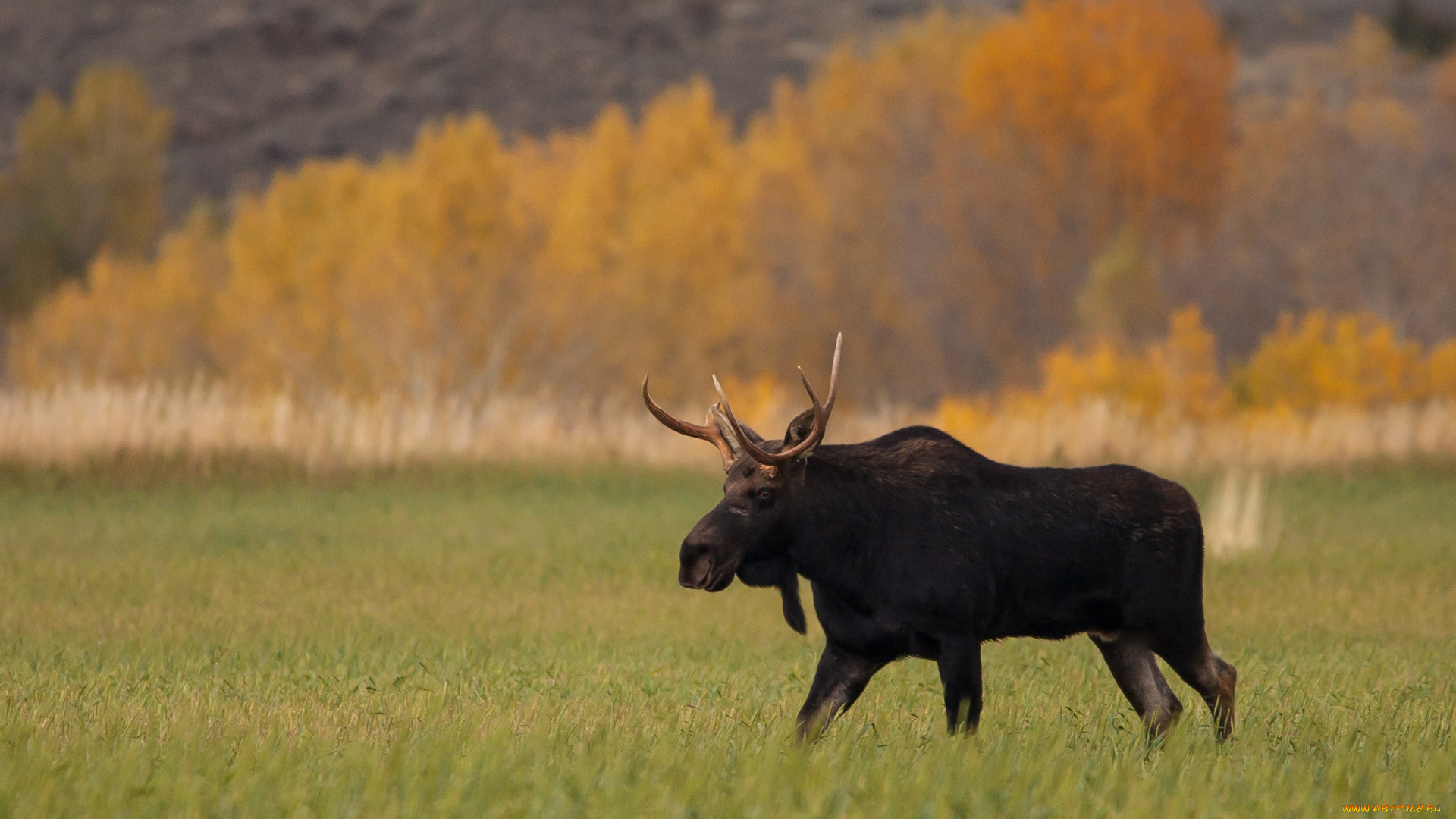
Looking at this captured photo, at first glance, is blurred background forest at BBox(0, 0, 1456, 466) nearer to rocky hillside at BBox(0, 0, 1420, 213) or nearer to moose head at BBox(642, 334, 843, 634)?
moose head at BBox(642, 334, 843, 634)

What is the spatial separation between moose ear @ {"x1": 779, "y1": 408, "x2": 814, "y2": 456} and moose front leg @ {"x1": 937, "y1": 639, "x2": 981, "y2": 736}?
3.32 ft

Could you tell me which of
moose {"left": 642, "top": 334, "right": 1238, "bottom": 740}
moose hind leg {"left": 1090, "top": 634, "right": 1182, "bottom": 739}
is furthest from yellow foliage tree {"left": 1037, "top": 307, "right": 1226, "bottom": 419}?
moose {"left": 642, "top": 334, "right": 1238, "bottom": 740}

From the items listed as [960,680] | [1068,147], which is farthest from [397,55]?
[960,680]

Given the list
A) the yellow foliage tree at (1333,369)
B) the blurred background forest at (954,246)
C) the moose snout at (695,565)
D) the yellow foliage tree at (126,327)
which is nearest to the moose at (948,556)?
the moose snout at (695,565)

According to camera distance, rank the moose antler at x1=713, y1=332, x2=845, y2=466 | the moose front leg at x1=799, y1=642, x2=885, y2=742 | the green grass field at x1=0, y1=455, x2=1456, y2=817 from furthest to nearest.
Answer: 1. the moose front leg at x1=799, y1=642, x2=885, y2=742
2. the moose antler at x1=713, y1=332, x2=845, y2=466
3. the green grass field at x1=0, y1=455, x2=1456, y2=817

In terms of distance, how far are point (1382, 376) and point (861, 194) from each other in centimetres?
1597

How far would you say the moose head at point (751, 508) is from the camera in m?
6.66

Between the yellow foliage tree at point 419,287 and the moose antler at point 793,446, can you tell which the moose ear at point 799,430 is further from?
the yellow foliage tree at point 419,287

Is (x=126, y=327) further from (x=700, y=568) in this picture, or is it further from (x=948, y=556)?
(x=948, y=556)

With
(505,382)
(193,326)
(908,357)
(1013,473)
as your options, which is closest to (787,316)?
(908,357)

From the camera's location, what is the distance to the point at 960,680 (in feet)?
22.0

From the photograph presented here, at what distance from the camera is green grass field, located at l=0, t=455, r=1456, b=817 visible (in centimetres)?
575

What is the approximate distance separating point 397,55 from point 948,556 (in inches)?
6572

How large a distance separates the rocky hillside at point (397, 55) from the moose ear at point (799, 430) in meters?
136
